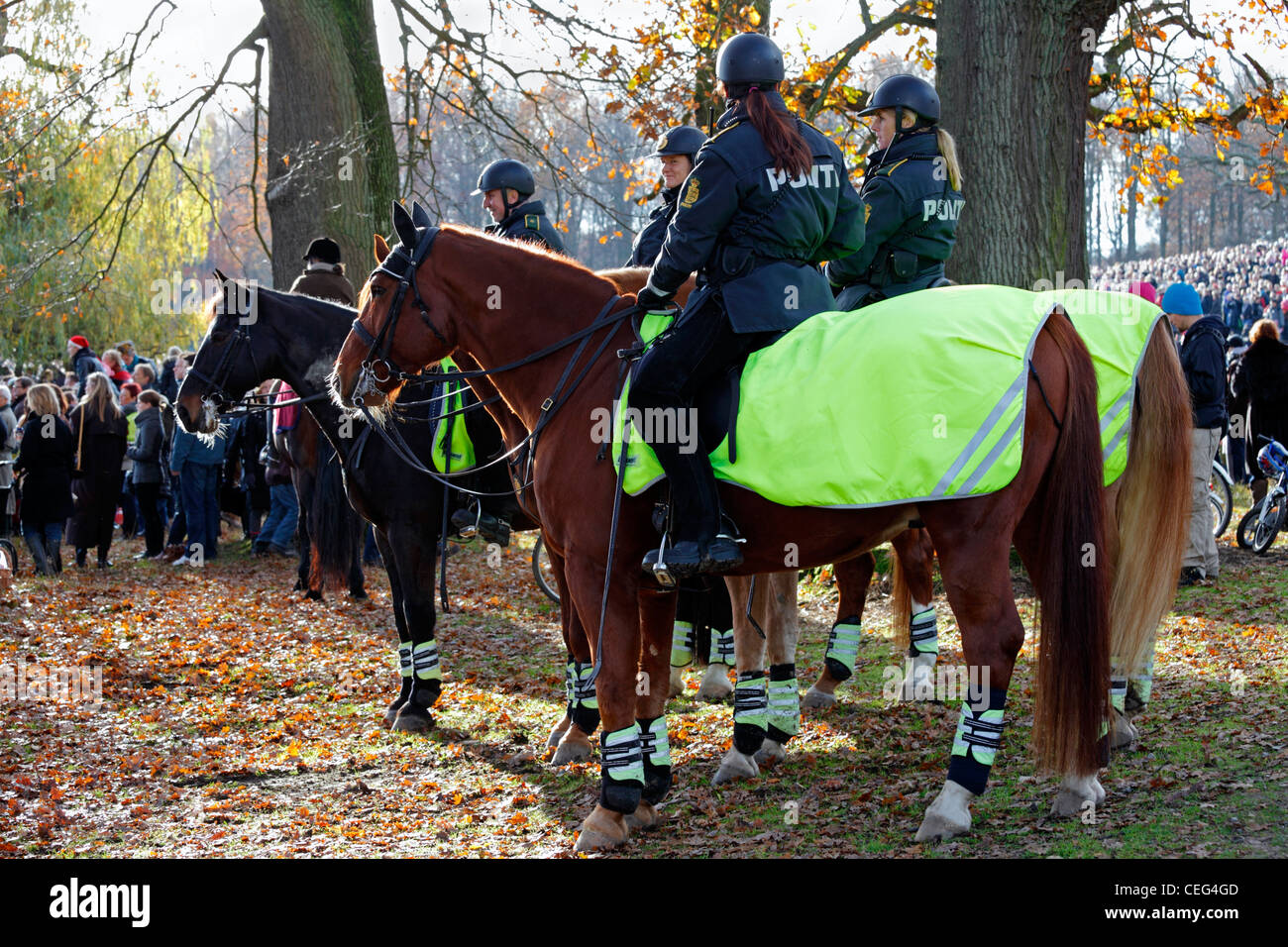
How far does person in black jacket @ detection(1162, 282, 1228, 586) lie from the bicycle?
1396 mm

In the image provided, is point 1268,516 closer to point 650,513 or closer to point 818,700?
point 818,700

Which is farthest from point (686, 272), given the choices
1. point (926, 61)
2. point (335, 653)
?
point (926, 61)

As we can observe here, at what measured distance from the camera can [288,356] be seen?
830 centimetres

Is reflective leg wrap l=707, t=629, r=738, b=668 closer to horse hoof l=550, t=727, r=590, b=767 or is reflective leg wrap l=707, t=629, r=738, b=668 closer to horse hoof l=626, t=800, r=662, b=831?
horse hoof l=550, t=727, r=590, b=767

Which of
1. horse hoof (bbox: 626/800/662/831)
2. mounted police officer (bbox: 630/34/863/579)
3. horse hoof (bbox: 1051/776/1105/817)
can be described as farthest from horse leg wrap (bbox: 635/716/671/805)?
horse hoof (bbox: 1051/776/1105/817)

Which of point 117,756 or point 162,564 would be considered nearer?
point 117,756

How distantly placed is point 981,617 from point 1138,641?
1.04 metres

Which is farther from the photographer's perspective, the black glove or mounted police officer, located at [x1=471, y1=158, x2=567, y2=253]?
mounted police officer, located at [x1=471, y1=158, x2=567, y2=253]

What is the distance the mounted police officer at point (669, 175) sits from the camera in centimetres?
680

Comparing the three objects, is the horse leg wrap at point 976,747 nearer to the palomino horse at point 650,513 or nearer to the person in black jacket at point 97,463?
the palomino horse at point 650,513

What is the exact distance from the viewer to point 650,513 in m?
5.55

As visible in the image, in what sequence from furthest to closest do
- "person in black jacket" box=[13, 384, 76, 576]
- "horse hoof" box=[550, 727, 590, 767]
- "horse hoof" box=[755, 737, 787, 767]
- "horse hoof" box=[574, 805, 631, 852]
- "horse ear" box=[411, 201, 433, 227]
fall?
"person in black jacket" box=[13, 384, 76, 576]
"horse hoof" box=[550, 727, 590, 767]
"horse hoof" box=[755, 737, 787, 767]
"horse ear" box=[411, 201, 433, 227]
"horse hoof" box=[574, 805, 631, 852]

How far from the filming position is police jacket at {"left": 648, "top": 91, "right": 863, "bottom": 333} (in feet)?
17.1
